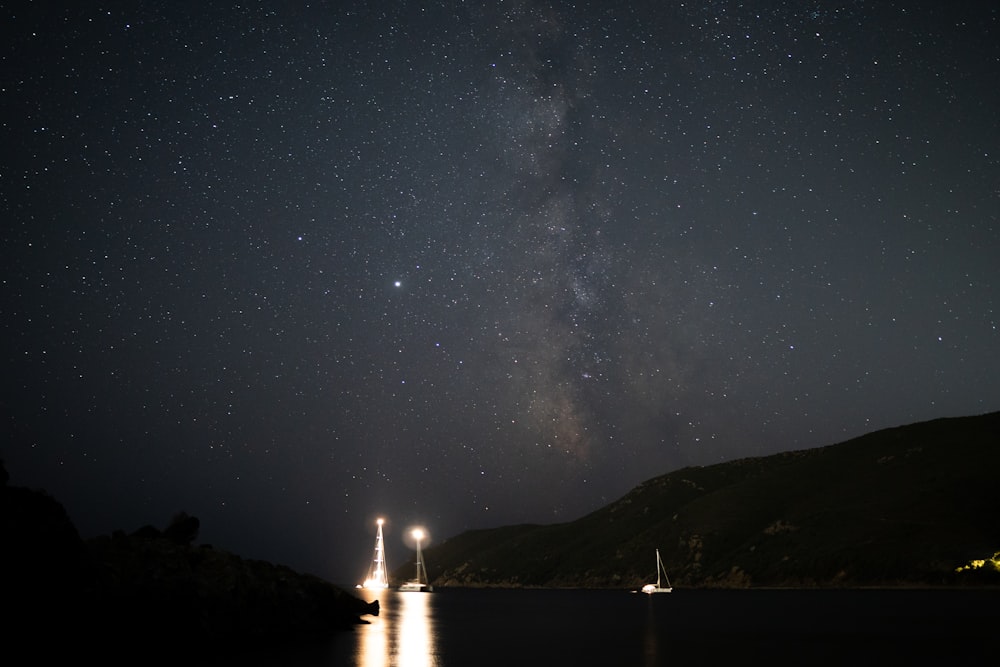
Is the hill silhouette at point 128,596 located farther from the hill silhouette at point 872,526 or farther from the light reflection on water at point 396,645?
the hill silhouette at point 872,526

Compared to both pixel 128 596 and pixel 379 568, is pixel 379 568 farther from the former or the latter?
pixel 128 596

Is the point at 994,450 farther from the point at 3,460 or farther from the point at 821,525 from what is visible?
the point at 3,460

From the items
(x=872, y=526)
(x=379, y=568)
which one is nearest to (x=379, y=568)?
(x=379, y=568)

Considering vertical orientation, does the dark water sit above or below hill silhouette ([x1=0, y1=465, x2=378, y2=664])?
below

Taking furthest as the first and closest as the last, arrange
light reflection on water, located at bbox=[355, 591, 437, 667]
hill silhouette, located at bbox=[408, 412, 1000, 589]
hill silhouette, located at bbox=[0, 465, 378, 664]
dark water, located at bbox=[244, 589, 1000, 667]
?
hill silhouette, located at bbox=[408, 412, 1000, 589] < light reflection on water, located at bbox=[355, 591, 437, 667] < dark water, located at bbox=[244, 589, 1000, 667] < hill silhouette, located at bbox=[0, 465, 378, 664]

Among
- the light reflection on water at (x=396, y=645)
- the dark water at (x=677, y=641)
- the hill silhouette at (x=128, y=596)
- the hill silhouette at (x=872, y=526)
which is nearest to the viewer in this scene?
the hill silhouette at (x=128, y=596)

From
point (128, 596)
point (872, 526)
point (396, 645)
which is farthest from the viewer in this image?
point (872, 526)

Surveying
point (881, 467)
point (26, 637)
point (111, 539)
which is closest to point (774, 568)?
point (881, 467)

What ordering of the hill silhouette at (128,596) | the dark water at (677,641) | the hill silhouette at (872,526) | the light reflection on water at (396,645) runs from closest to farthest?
the hill silhouette at (128,596), the dark water at (677,641), the light reflection on water at (396,645), the hill silhouette at (872,526)

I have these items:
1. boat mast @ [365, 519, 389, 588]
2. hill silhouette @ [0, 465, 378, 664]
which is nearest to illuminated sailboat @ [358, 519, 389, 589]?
boat mast @ [365, 519, 389, 588]

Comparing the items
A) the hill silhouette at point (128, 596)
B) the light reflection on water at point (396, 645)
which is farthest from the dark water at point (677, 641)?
the hill silhouette at point (128, 596)

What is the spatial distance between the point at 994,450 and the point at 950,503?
1276 inches

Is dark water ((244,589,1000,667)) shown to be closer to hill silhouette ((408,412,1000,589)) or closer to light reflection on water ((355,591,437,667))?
light reflection on water ((355,591,437,667))

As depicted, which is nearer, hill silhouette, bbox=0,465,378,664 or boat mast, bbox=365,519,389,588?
hill silhouette, bbox=0,465,378,664
